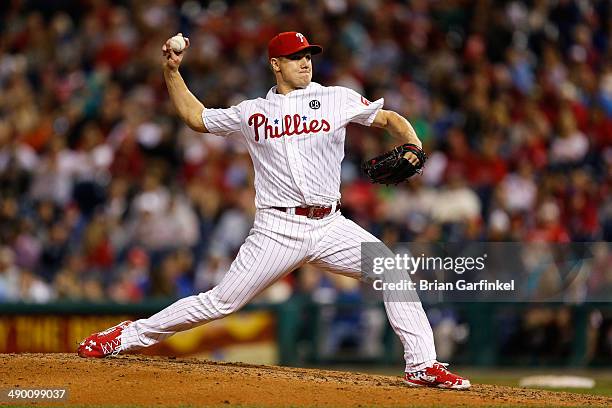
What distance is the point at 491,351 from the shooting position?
1183cm

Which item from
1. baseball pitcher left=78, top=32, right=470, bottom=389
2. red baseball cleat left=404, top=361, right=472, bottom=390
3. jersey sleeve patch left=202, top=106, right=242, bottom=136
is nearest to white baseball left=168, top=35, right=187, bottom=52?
baseball pitcher left=78, top=32, right=470, bottom=389

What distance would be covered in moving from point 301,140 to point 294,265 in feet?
2.32

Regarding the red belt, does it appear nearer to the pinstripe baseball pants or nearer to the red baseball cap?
the pinstripe baseball pants

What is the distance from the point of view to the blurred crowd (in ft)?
40.6

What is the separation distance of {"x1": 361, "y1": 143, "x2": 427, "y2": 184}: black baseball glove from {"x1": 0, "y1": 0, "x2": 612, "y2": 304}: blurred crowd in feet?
15.6

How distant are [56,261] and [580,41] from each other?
666 centimetres

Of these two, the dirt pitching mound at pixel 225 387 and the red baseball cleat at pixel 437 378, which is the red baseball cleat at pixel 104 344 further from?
the red baseball cleat at pixel 437 378

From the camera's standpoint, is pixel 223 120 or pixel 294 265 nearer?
pixel 294 265

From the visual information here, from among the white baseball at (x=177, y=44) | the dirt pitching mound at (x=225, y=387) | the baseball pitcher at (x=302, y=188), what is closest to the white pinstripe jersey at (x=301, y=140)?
the baseball pitcher at (x=302, y=188)

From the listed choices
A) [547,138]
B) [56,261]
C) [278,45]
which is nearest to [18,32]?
[56,261]

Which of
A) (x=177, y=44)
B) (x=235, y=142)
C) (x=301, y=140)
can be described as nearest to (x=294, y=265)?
(x=301, y=140)

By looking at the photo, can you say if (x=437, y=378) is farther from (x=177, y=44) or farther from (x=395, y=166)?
(x=177, y=44)

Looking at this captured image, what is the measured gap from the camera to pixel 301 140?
6.82 meters

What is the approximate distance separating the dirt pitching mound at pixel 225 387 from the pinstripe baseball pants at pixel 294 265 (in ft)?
1.08
